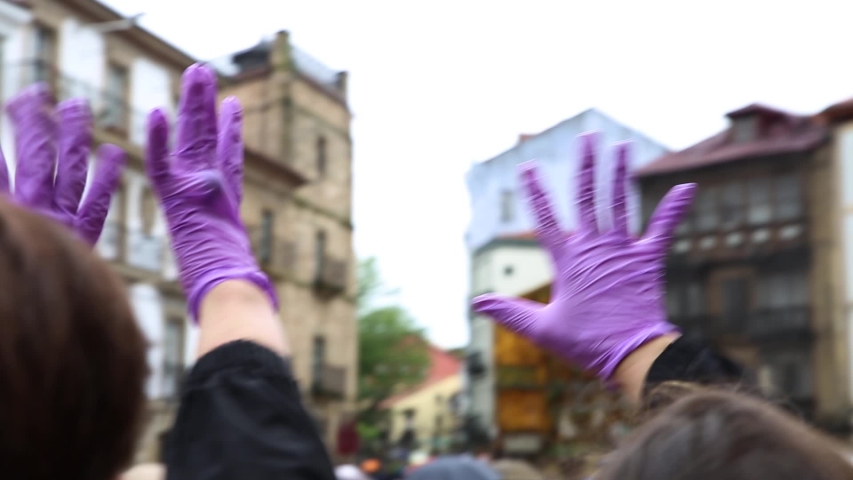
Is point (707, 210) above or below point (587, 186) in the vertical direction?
above

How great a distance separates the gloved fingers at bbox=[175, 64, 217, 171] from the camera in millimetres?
1667

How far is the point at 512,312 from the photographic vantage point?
1.97 meters

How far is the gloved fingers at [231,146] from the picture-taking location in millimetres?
1730

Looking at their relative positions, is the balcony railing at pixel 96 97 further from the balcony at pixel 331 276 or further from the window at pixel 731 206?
the window at pixel 731 206

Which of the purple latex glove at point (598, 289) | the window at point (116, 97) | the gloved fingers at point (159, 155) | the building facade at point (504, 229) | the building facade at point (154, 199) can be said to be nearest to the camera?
the gloved fingers at point (159, 155)

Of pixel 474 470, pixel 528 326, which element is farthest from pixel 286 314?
pixel 528 326

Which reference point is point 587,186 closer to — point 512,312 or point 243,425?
point 512,312

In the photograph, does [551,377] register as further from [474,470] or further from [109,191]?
[109,191]

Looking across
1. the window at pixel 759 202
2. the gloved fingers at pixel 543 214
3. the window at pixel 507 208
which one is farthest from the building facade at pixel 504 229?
the gloved fingers at pixel 543 214

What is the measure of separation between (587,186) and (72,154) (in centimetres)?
79

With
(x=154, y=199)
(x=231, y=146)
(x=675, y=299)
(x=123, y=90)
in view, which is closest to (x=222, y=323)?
(x=231, y=146)

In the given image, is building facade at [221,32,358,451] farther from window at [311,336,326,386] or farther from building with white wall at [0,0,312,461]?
building with white wall at [0,0,312,461]

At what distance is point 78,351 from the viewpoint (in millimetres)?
1022

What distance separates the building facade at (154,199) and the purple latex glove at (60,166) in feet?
43.3
